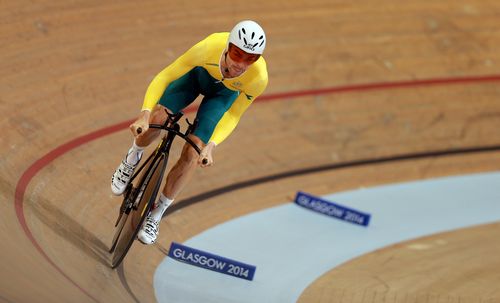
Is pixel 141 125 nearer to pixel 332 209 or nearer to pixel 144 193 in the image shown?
pixel 144 193

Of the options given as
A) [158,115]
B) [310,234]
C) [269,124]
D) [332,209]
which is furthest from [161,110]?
[269,124]

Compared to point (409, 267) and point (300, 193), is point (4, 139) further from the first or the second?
point (409, 267)

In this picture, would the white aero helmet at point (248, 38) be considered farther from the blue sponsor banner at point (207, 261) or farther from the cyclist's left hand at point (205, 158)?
the blue sponsor banner at point (207, 261)

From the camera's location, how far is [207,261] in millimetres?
5266

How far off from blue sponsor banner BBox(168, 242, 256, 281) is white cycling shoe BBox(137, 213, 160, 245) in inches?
20.5

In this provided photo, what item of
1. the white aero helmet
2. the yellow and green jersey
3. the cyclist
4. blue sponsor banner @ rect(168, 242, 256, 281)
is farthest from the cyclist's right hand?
blue sponsor banner @ rect(168, 242, 256, 281)

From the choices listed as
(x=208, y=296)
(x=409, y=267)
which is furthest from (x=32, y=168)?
(x=409, y=267)

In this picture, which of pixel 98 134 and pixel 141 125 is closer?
pixel 141 125

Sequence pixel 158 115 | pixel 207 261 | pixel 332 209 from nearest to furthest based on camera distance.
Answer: pixel 158 115 < pixel 207 261 < pixel 332 209

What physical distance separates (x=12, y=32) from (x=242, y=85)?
2513mm

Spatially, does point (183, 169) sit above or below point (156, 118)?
below

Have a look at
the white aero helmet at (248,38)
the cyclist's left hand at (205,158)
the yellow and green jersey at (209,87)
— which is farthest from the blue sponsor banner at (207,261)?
the white aero helmet at (248,38)

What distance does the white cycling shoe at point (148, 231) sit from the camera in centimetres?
474

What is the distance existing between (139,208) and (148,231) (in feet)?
0.41
